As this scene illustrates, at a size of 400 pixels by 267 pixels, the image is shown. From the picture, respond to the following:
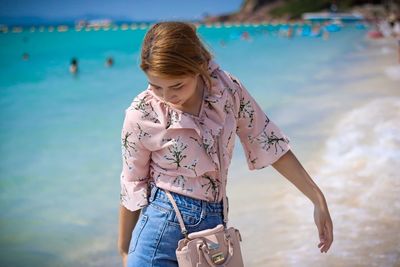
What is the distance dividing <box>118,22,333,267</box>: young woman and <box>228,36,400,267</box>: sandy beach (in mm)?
1684

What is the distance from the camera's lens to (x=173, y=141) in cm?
172

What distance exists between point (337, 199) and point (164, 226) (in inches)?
106

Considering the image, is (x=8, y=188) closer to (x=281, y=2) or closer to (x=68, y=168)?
(x=68, y=168)

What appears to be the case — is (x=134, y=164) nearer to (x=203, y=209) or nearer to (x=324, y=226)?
(x=203, y=209)

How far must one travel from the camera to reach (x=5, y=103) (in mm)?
15234

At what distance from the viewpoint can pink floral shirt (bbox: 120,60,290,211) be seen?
1.72 m

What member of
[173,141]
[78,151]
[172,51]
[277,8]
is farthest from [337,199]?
[277,8]

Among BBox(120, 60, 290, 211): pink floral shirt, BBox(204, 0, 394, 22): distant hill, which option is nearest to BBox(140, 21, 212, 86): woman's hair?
BBox(120, 60, 290, 211): pink floral shirt

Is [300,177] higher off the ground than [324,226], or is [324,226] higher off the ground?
[300,177]

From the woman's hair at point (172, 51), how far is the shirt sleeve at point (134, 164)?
0.60 feet

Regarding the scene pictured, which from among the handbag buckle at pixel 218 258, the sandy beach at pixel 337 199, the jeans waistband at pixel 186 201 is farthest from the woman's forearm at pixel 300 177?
the sandy beach at pixel 337 199

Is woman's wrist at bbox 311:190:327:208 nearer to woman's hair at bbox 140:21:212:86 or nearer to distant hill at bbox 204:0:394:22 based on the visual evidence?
woman's hair at bbox 140:21:212:86

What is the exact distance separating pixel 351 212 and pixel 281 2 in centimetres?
12331

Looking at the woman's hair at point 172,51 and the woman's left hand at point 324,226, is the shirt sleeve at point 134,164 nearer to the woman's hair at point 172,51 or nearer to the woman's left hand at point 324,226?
the woman's hair at point 172,51
